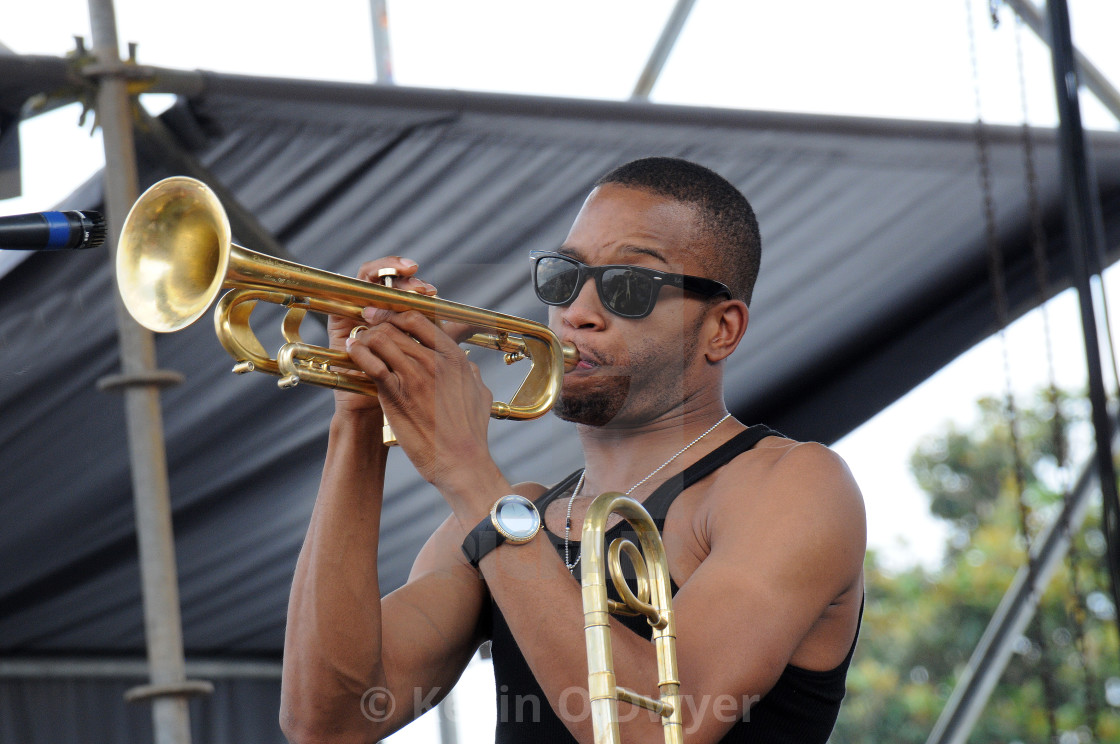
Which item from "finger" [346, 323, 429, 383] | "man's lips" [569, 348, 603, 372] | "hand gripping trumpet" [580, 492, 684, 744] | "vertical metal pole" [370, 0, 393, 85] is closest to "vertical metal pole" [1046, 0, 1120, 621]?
"man's lips" [569, 348, 603, 372]

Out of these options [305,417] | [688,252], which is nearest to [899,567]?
[305,417]

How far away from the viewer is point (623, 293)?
8.58 ft

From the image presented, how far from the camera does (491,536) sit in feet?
6.96

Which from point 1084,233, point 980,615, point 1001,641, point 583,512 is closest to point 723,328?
point 583,512

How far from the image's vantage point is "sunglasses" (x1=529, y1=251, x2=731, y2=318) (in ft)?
8.57

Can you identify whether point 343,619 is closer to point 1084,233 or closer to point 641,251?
point 641,251

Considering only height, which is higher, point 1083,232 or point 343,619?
point 1083,232

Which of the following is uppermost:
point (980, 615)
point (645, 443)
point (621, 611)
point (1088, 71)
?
point (980, 615)

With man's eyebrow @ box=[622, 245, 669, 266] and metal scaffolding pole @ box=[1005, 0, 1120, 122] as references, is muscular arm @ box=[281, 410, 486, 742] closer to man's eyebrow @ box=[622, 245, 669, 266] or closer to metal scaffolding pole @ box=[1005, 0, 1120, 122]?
man's eyebrow @ box=[622, 245, 669, 266]

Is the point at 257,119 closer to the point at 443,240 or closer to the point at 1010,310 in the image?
the point at 443,240

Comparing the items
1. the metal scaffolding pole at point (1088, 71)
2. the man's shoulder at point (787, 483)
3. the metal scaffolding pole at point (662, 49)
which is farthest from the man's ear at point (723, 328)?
the metal scaffolding pole at point (1088, 71)

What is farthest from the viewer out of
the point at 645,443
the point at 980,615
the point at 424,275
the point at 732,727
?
the point at 980,615

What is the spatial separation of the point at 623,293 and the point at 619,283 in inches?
0.8

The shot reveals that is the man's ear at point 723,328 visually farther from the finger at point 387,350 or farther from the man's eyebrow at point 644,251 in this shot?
the finger at point 387,350
